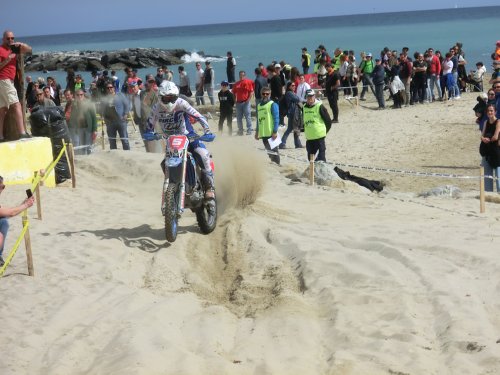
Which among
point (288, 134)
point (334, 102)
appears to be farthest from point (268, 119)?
point (334, 102)

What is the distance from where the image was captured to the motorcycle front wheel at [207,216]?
10.5 meters

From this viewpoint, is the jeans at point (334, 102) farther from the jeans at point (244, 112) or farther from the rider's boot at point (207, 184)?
the rider's boot at point (207, 184)

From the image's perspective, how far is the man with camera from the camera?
13.5 meters

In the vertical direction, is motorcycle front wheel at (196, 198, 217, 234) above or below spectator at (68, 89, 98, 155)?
below

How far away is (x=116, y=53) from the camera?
253ft

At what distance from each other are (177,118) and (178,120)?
30mm

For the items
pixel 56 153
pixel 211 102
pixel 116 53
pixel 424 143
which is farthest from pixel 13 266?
pixel 116 53

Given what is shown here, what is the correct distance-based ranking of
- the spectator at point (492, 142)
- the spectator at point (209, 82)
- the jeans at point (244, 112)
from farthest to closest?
1. the spectator at point (209, 82)
2. the jeans at point (244, 112)
3. the spectator at point (492, 142)

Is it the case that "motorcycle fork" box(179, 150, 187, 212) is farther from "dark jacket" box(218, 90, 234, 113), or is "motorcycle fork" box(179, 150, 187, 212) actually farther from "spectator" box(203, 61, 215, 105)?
"spectator" box(203, 61, 215, 105)

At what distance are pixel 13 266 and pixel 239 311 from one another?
9.58 ft

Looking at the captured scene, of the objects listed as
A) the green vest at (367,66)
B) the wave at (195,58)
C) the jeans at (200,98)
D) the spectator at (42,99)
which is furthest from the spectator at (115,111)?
the wave at (195,58)

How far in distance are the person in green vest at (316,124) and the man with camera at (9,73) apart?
5.42 meters

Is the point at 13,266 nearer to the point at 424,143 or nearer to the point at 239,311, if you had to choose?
the point at 239,311

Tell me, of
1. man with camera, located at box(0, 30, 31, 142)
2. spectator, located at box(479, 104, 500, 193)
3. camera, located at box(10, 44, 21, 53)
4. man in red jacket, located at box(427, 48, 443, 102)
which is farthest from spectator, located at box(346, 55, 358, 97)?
camera, located at box(10, 44, 21, 53)
